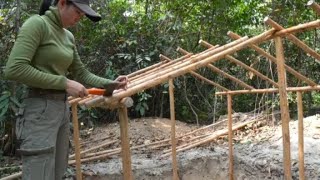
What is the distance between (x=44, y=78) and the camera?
2.35 meters

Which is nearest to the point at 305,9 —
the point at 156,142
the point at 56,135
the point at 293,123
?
the point at 293,123

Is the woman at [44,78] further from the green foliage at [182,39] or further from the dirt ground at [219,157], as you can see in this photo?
the green foliage at [182,39]

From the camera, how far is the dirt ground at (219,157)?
606cm

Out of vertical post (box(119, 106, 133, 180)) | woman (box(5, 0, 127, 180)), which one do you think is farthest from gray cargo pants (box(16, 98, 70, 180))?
vertical post (box(119, 106, 133, 180))

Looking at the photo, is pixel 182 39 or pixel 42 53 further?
pixel 182 39

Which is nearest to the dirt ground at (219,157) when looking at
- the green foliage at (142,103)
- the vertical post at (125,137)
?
the green foliage at (142,103)

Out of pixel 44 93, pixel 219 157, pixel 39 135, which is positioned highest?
pixel 44 93

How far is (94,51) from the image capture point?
8859 millimetres

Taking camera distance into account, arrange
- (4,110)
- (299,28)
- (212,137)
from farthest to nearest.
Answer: (212,137) < (4,110) < (299,28)

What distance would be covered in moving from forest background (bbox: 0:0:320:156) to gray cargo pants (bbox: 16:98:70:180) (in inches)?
212

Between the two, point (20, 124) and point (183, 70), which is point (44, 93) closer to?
point (20, 124)

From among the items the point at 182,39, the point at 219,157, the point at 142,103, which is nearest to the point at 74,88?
the point at 219,157

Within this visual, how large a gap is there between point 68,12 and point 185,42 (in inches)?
278

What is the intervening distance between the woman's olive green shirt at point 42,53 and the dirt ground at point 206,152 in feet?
10.2
